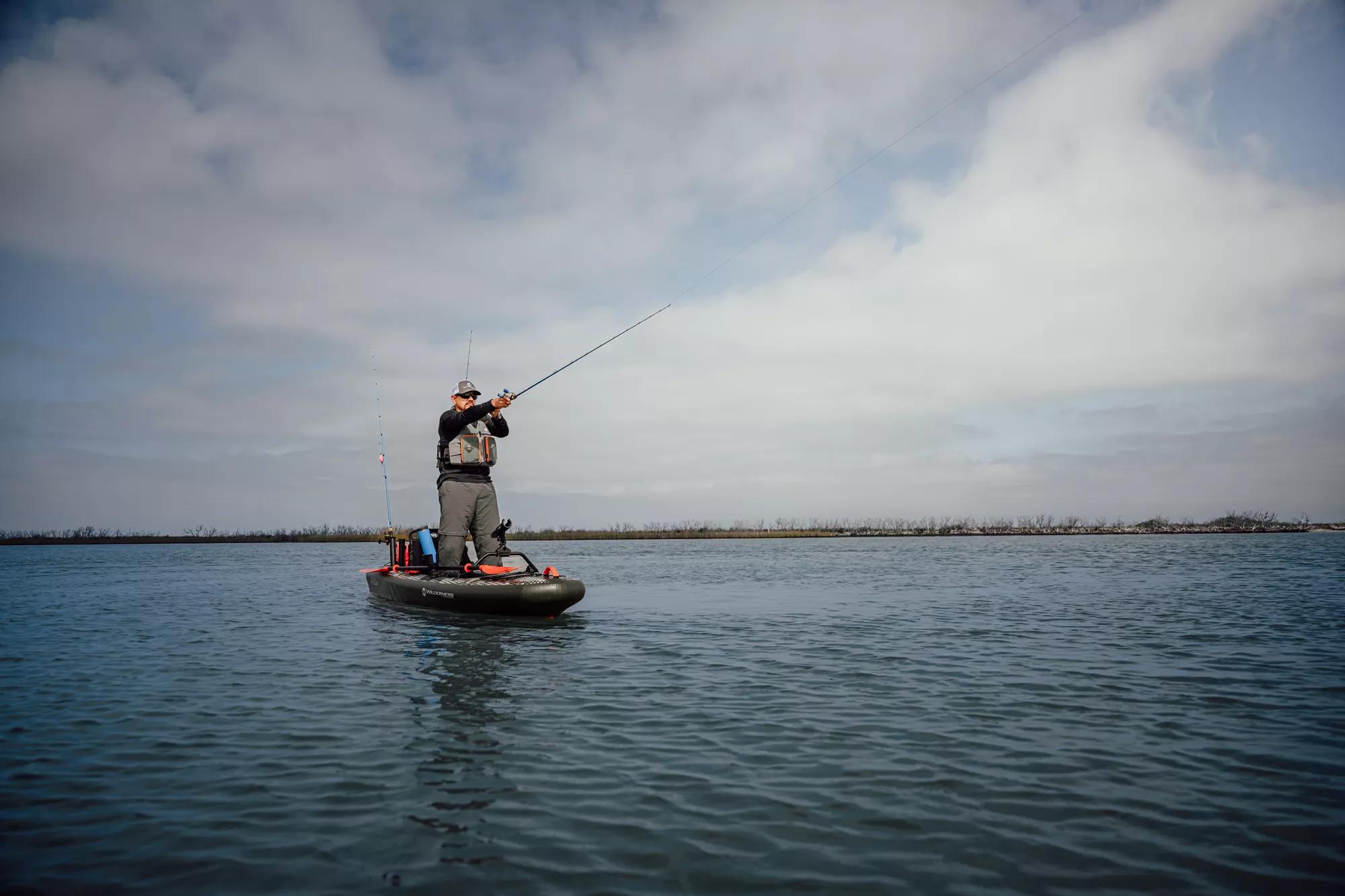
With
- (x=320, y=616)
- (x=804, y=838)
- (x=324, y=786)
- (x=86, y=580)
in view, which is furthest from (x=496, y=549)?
(x=86, y=580)

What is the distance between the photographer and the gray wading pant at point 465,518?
14797 millimetres

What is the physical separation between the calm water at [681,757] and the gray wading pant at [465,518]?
1.44 m

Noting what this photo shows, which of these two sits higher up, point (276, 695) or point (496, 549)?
point (496, 549)

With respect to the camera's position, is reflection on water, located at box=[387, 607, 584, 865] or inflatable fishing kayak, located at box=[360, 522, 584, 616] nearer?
reflection on water, located at box=[387, 607, 584, 865]

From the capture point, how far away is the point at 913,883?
13.6 feet

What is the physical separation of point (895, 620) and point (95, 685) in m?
13.2

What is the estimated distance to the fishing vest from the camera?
14609 millimetres

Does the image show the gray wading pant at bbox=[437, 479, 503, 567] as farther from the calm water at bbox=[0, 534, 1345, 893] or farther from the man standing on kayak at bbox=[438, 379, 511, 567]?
the calm water at bbox=[0, 534, 1345, 893]

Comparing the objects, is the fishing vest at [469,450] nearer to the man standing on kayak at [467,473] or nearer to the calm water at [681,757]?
the man standing on kayak at [467,473]

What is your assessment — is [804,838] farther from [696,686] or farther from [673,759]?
[696,686]

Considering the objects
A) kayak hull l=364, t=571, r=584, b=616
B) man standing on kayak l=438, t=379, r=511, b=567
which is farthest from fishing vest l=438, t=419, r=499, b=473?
kayak hull l=364, t=571, r=584, b=616

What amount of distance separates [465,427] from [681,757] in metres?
9.95

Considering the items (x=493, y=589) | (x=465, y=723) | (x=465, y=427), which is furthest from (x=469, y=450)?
(x=465, y=723)

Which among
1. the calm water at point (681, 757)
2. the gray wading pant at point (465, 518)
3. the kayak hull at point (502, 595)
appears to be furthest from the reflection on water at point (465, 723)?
the gray wading pant at point (465, 518)
